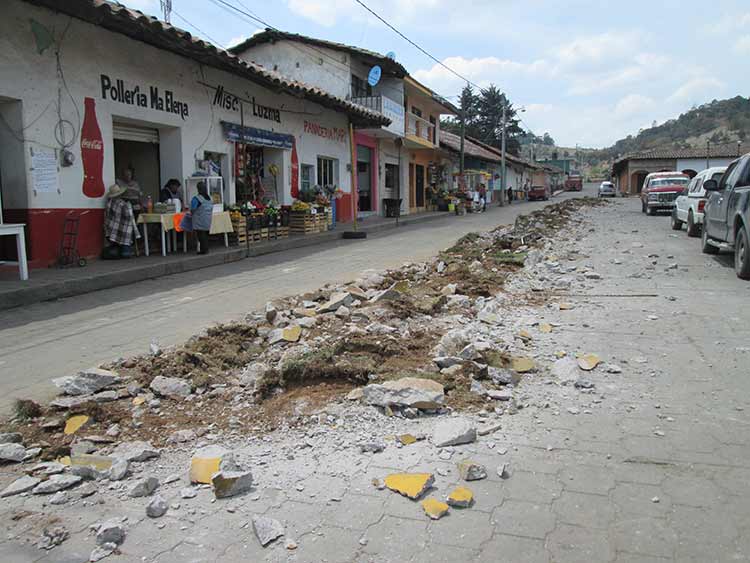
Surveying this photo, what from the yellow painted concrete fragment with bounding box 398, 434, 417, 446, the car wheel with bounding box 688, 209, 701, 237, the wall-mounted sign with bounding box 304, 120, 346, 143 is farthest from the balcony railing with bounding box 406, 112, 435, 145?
the yellow painted concrete fragment with bounding box 398, 434, 417, 446

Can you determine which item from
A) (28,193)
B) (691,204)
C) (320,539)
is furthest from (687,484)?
(691,204)

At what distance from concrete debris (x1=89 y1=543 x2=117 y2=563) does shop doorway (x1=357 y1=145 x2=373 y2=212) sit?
2366cm

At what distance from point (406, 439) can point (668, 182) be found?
2664 cm

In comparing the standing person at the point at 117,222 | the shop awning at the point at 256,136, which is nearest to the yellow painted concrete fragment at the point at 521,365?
the standing person at the point at 117,222

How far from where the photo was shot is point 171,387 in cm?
420

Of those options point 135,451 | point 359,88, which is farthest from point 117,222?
point 359,88

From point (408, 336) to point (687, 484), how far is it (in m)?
2.69

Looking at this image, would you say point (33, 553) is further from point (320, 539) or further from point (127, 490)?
point (320, 539)

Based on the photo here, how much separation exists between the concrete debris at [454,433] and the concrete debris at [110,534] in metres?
1.64

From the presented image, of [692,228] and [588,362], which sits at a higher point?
[692,228]

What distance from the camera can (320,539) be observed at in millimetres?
2529

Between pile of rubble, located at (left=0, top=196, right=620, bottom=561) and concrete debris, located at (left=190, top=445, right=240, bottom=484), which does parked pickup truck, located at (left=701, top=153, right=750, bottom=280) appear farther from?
concrete debris, located at (left=190, top=445, right=240, bottom=484)

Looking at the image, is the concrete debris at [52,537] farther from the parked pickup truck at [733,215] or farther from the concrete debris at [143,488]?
the parked pickup truck at [733,215]

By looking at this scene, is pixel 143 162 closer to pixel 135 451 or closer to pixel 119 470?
Answer: pixel 135 451
